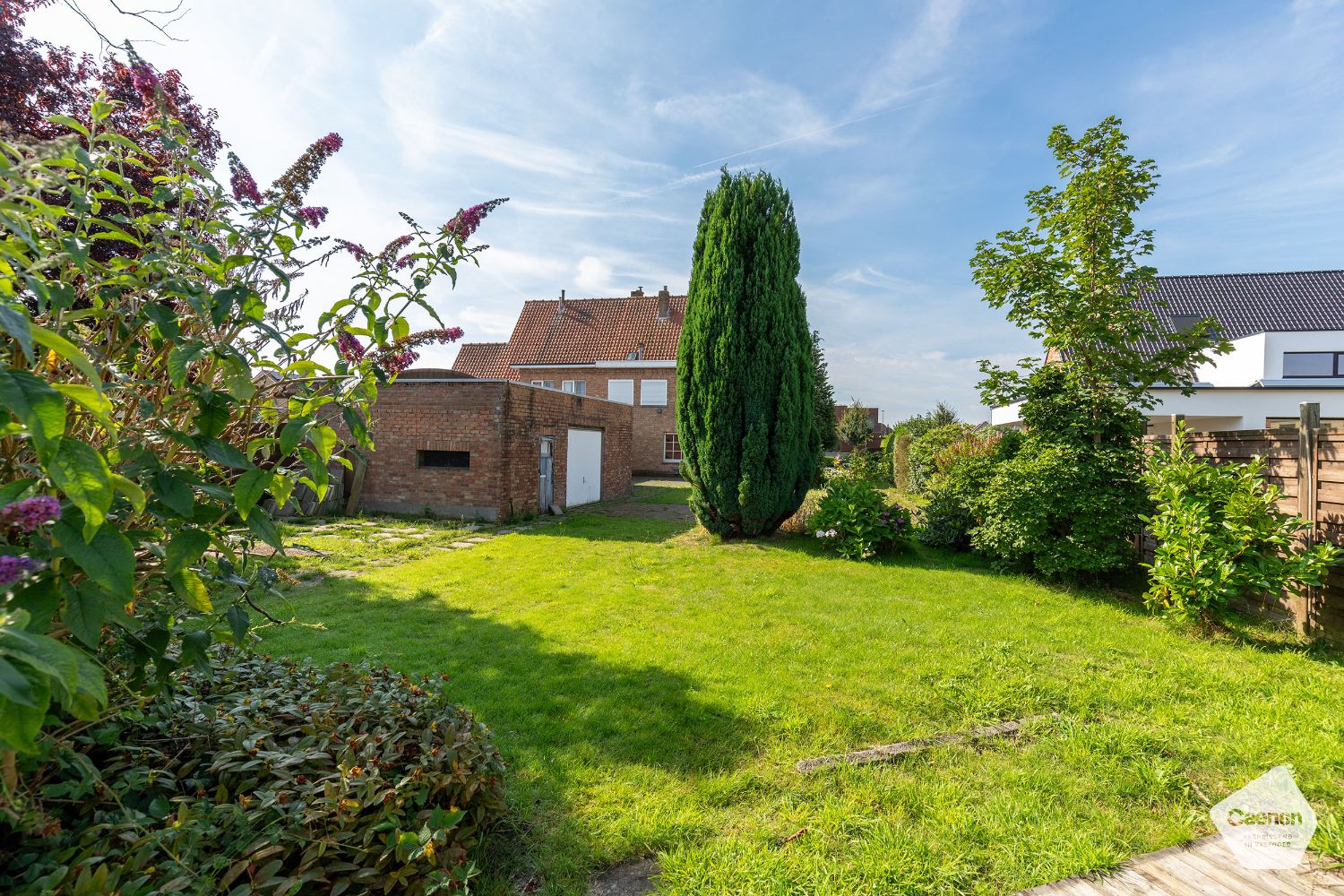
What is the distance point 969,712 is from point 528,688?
2870mm

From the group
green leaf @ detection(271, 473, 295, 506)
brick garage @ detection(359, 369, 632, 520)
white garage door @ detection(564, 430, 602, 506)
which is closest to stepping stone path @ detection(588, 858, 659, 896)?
green leaf @ detection(271, 473, 295, 506)

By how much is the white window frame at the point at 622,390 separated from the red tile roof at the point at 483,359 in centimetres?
854

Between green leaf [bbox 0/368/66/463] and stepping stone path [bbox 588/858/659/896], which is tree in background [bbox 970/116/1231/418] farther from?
green leaf [bbox 0/368/66/463]

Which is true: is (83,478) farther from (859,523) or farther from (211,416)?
(859,523)

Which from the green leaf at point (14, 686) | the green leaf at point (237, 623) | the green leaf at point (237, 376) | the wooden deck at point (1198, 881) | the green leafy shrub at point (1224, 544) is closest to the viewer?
the green leaf at point (14, 686)

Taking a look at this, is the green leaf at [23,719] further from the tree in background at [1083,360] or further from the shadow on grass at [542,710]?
the tree in background at [1083,360]

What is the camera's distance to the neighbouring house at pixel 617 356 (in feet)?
83.5

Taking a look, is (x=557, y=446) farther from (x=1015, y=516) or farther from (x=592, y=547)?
(x=1015, y=516)

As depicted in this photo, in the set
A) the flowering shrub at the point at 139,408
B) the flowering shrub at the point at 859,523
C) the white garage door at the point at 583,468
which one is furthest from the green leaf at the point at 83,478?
the white garage door at the point at 583,468

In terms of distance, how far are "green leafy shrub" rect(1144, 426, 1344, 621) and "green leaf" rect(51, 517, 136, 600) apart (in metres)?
6.54

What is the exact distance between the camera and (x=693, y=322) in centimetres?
937

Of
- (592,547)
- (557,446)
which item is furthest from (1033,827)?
(557,446)

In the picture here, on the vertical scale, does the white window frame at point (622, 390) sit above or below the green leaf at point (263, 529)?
above

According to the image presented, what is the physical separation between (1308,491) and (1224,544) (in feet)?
2.85
